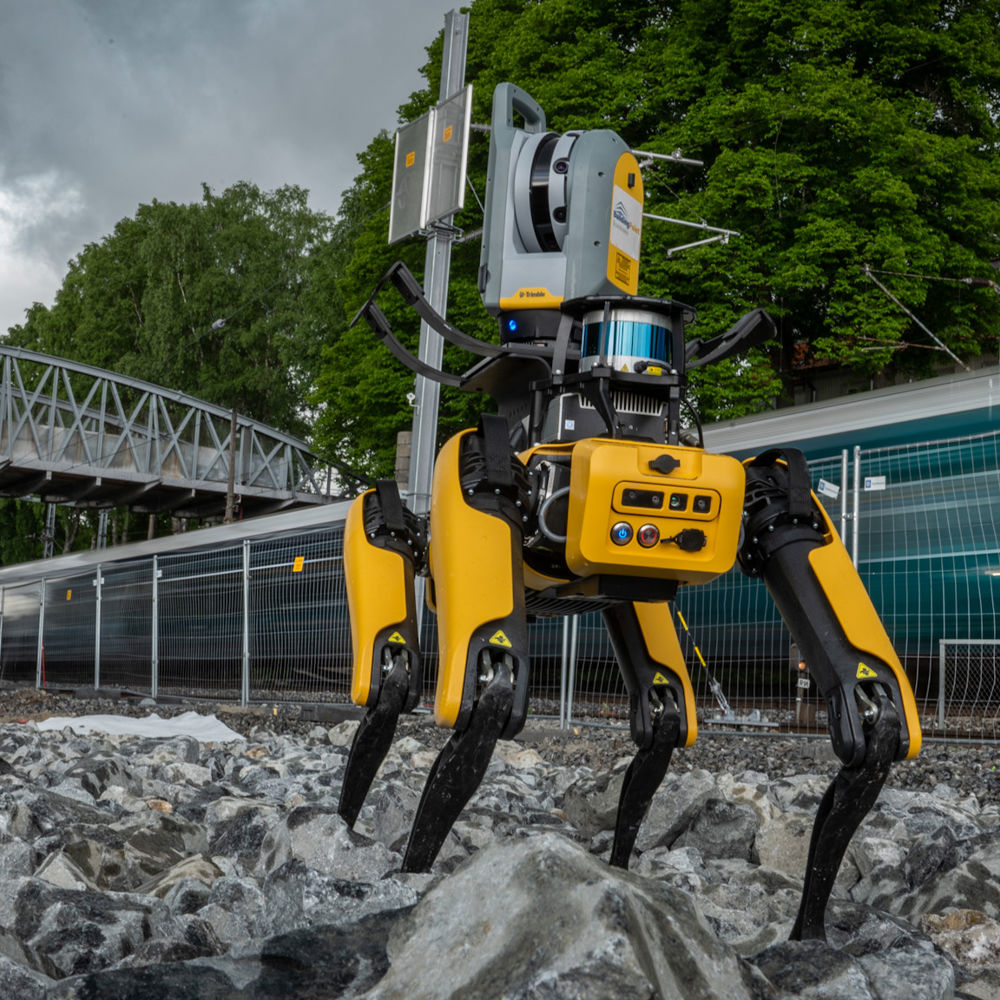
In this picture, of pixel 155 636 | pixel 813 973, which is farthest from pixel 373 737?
pixel 155 636

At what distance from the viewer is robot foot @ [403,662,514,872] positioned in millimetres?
2498

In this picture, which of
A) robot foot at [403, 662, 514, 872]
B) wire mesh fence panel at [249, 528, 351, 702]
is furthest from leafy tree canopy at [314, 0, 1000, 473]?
robot foot at [403, 662, 514, 872]

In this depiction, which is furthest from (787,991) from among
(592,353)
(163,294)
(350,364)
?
(163,294)

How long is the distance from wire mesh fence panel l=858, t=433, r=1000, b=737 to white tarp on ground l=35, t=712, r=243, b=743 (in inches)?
197

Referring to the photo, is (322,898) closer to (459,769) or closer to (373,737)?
(459,769)

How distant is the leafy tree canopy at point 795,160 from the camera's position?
1992cm

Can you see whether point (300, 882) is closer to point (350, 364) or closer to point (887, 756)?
point (887, 756)

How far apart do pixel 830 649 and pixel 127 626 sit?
54.4ft

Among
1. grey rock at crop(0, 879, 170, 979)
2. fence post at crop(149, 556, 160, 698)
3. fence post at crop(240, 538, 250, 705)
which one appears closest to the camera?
grey rock at crop(0, 879, 170, 979)

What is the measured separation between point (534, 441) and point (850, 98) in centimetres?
1904

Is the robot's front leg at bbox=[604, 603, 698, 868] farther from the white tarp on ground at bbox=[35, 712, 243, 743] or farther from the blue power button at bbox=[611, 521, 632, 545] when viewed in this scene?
the white tarp on ground at bbox=[35, 712, 243, 743]

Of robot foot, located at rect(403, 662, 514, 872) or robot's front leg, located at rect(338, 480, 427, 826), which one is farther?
robot's front leg, located at rect(338, 480, 427, 826)

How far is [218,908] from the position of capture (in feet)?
8.73

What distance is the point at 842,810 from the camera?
8.18ft
